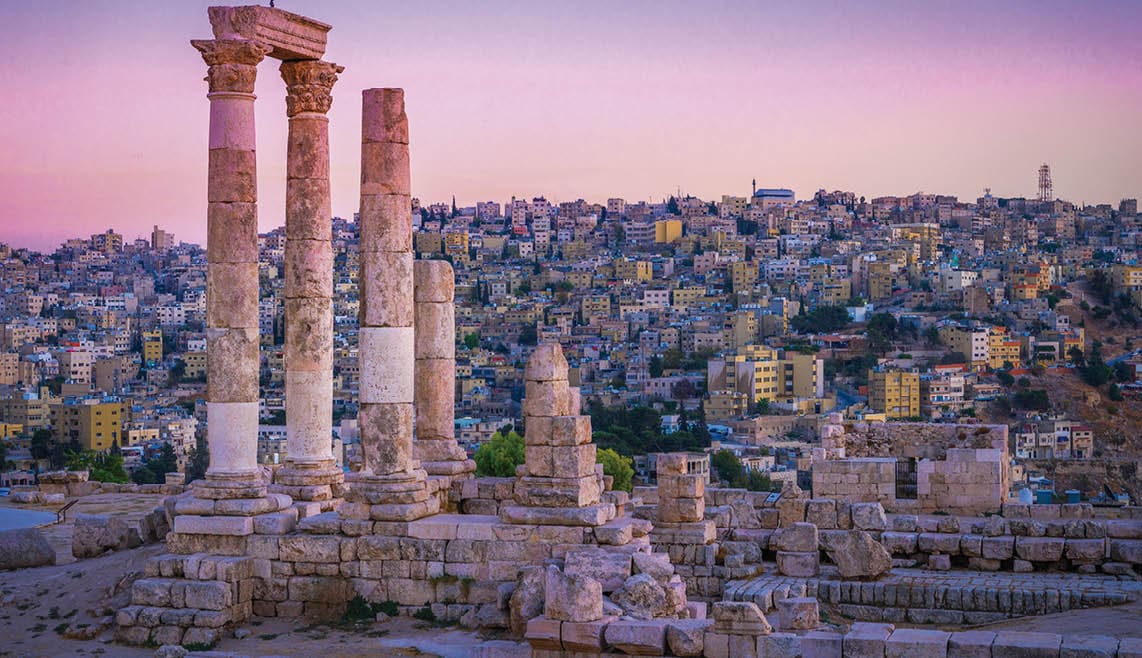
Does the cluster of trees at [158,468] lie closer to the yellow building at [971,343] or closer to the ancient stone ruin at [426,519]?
the ancient stone ruin at [426,519]

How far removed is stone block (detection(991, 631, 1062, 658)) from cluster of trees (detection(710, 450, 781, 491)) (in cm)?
6515

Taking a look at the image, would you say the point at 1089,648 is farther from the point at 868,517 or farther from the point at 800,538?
the point at 868,517

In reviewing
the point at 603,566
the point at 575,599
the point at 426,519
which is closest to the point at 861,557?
the point at 603,566

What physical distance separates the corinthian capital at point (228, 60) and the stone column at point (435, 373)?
4.01 meters

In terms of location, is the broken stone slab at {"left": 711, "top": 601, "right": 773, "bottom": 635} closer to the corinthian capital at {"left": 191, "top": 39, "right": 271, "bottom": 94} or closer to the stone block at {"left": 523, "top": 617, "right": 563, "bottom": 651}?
the stone block at {"left": 523, "top": 617, "right": 563, "bottom": 651}

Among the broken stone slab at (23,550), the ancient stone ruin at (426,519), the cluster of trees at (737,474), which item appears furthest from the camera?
the cluster of trees at (737,474)

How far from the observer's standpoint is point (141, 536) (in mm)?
23203

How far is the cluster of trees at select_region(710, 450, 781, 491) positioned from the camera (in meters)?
82.9

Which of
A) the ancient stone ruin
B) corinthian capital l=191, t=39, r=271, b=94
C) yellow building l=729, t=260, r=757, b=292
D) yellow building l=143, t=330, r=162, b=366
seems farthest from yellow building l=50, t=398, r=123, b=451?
corinthian capital l=191, t=39, r=271, b=94

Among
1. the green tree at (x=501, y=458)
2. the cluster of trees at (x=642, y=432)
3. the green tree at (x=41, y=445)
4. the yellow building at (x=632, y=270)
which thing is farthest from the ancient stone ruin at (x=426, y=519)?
the yellow building at (x=632, y=270)

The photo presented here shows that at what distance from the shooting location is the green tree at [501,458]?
45.3 metres

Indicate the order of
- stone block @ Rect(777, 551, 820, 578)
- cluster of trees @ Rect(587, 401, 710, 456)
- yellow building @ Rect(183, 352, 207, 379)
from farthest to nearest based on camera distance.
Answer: yellow building @ Rect(183, 352, 207, 379)
cluster of trees @ Rect(587, 401, 710, 456)
stone block @ Rect(777, 551, 820, 578)

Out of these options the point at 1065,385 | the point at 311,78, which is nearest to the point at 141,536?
the point at 311,78

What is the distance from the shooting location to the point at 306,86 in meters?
23.1
